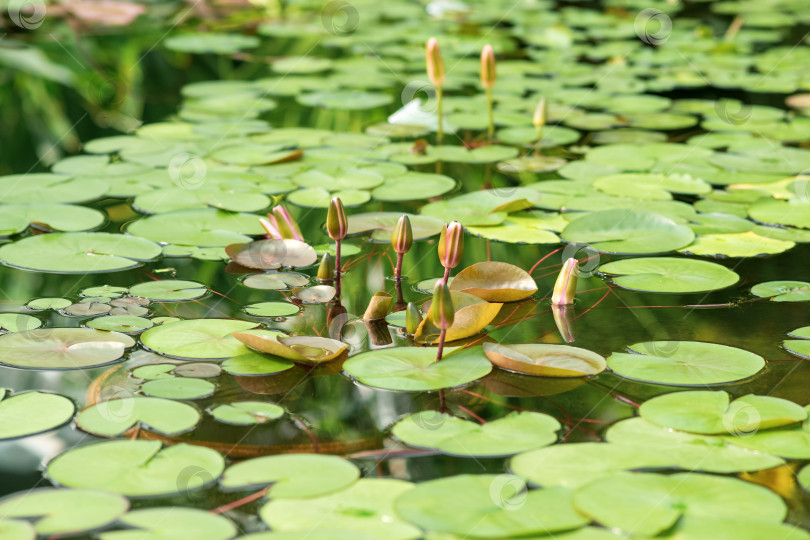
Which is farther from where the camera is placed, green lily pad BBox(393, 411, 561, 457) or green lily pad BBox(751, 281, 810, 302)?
green lily pad BBox(751, 281, 810, 302)

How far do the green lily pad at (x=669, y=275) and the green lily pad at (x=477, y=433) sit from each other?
593mm

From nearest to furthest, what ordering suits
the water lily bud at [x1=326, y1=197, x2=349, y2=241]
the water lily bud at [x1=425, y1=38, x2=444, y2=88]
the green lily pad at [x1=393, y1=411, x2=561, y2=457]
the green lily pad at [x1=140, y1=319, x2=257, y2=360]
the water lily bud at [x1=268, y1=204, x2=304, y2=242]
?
the green lily pad at [x1=393, y1=411, x2=561, y2=457], the green lily pad at [x1=140, y1=319, x2=257, y2=360], the water lily bud at [x1=326, y1=197, x2=349, y2=241], the water lily bud at [x1=268, y1=204, x2=304, y2=242], the water lily bud at [x1=425, y1=38, x2=444, y2=88]

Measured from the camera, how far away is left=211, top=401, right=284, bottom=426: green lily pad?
1.27 meters

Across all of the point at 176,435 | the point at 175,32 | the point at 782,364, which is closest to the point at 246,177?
the point at 176,435

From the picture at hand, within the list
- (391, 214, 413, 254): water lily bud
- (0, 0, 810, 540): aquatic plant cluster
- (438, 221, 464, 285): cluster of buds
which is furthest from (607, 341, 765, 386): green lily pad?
(391, 214, 413, 254): water lily bud

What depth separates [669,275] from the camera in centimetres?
182

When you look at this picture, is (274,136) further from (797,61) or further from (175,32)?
(797,61)

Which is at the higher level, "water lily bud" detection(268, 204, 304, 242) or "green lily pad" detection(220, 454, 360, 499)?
"water lily bud" detection(268, 204, 304, 242)

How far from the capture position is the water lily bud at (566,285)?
5.51ft

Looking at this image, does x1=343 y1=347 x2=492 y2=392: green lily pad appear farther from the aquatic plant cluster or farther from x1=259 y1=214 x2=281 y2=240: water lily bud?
x1=259 y1=214 x2=281 y2=240: water lily bud

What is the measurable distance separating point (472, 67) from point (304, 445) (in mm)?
2789

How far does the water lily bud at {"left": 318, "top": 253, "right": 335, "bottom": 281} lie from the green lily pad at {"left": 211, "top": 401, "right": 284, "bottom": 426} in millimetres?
496

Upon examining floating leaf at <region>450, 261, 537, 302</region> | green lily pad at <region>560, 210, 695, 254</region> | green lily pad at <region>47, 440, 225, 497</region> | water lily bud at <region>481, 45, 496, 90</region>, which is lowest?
green lily pad at <region>47, 440, 225, 497</region>

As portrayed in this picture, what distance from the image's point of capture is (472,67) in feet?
12.3
